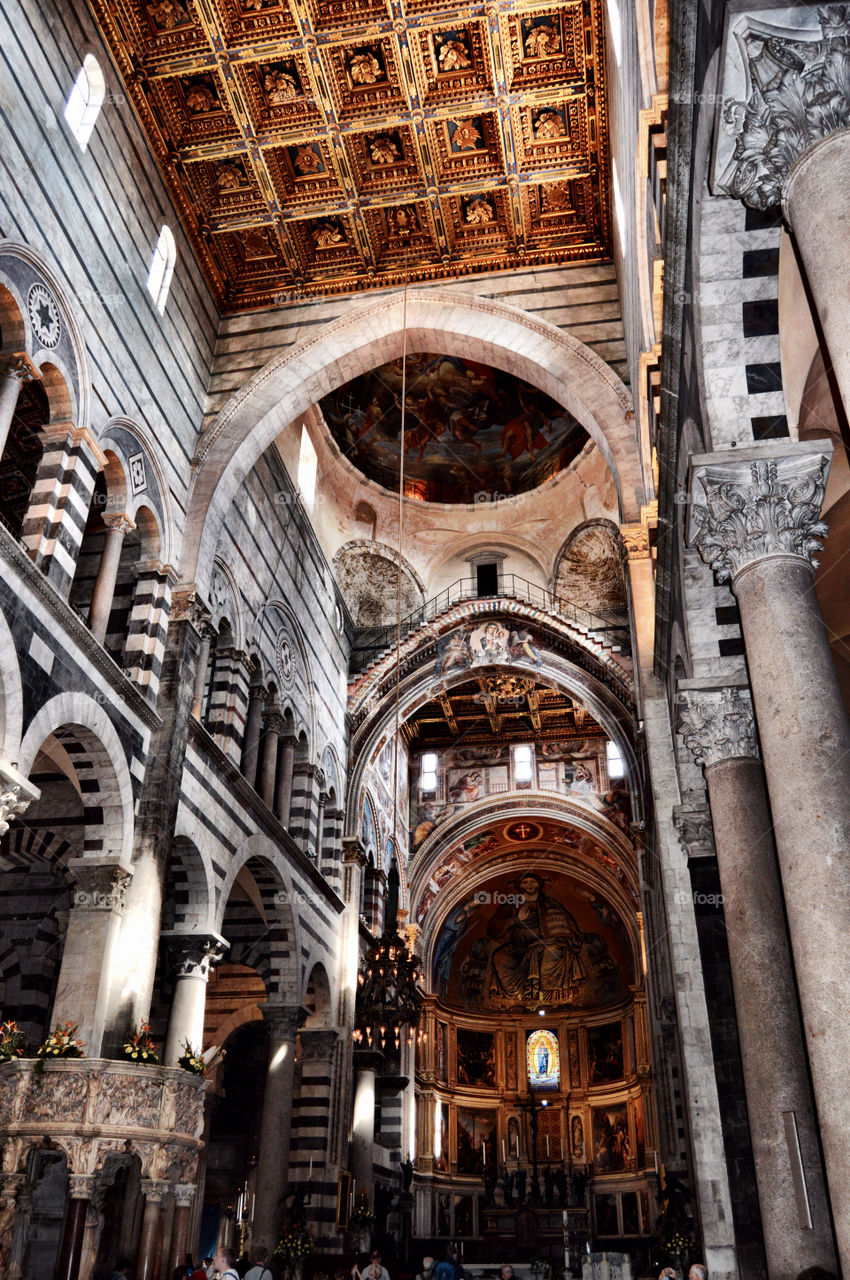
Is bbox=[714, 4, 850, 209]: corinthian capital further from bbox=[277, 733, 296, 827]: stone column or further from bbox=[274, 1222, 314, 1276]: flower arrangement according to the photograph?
bbox=[274, 1222, 314, 1276]: flower arrangement

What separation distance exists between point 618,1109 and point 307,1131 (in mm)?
16621

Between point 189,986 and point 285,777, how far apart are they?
5.49 meters

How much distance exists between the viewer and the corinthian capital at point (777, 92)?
16.7 feet

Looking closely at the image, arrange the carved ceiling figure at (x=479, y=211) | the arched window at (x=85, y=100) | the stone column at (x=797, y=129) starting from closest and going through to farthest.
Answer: the stone column at (x=797, y=129) < the arched window at (x=85, y=100) < the carved ceiling figure at (x=479, y=211)

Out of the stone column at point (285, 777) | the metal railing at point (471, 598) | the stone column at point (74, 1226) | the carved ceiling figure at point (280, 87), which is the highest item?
the carved ceiling figure at point (280, 87)

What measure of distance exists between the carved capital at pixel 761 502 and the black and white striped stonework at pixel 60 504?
7.18 meters

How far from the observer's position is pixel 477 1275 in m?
23.6

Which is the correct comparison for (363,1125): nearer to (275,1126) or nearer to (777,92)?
(275,1126)

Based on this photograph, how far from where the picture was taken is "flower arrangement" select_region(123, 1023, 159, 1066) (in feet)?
35.8

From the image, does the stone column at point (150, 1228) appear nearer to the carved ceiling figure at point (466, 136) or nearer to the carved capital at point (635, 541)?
the carved capital at point (635, 541)

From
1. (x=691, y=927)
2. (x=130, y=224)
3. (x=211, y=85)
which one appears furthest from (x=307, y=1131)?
(x=211, y=85)

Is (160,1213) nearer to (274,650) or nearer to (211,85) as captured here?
(274,650)

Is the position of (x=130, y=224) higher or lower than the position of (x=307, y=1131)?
higher

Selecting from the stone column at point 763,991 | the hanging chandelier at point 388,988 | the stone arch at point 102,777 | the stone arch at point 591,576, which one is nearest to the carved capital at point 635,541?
the stone column at point 763,991
